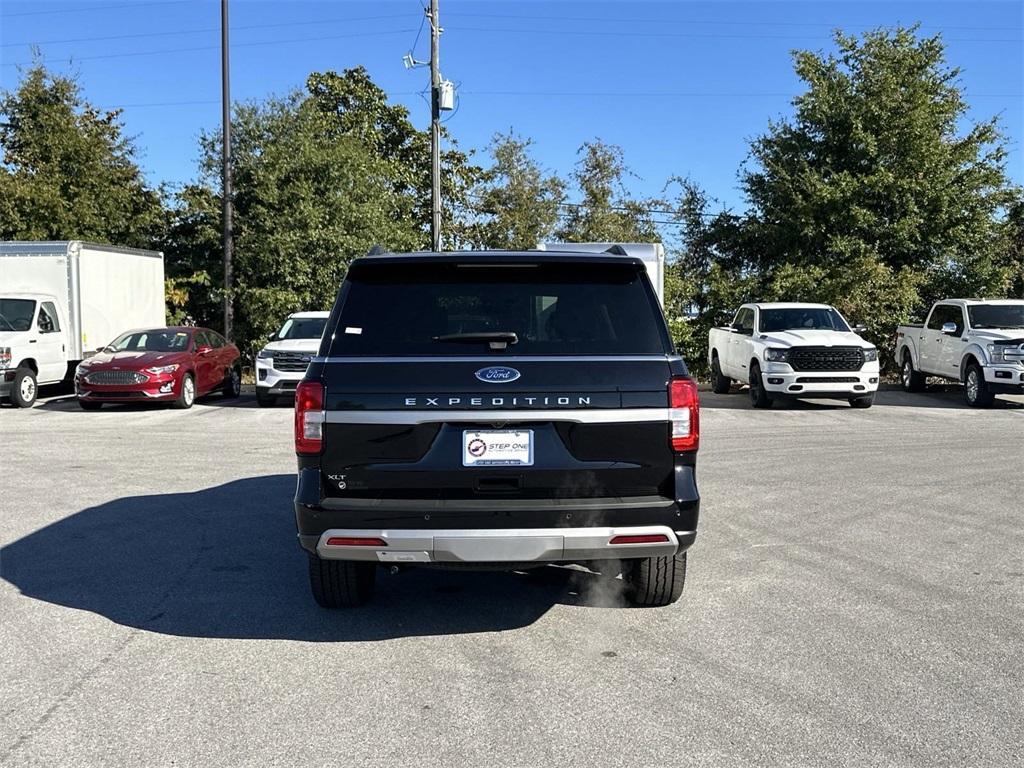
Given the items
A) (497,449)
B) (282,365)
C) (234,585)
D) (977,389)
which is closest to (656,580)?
(497,449)

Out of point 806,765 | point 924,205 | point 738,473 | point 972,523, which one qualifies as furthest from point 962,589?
point 924,205

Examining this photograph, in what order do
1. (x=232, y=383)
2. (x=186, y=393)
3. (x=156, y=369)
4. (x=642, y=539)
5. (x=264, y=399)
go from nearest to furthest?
1. (x=642, y=539)
2. (x=156, y=369)
3. (x=186, y=393)
4. (x=264, y=399)
5. (x=232, y=383)

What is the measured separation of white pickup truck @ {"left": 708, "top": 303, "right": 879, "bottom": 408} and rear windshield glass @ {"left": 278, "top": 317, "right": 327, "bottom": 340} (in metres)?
7.92

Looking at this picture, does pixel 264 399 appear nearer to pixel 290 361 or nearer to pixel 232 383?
pixel 290 361

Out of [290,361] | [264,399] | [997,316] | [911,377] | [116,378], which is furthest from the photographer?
[911,377]

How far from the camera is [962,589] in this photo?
5883 mm

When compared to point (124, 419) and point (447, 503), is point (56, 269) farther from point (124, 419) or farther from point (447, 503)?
point (447, 503)

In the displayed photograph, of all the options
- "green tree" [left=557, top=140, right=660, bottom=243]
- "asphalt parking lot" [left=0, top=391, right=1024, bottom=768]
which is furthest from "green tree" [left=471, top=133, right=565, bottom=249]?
"asphalt parking lot" [left=0, top=391, right=1024, bottom=768]

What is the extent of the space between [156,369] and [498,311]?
1355cm

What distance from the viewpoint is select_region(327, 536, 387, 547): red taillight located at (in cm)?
462

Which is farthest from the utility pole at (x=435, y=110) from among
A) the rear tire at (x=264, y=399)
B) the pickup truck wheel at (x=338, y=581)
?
the pickup truck wheel at (x=338, y=581)

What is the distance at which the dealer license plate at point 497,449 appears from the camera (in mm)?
4590

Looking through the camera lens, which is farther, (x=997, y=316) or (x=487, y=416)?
(x=997, y=316)

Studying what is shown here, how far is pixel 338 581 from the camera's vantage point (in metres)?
5.26
